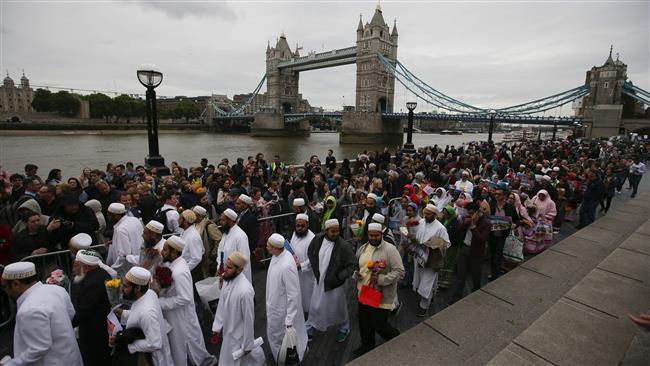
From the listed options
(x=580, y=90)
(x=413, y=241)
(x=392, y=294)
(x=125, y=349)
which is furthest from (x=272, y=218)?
(x=580, y=90)

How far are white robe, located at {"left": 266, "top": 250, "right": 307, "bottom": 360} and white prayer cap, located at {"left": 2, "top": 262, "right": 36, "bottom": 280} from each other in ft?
5.98

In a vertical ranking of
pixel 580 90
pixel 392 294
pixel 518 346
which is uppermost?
pixel 580 90

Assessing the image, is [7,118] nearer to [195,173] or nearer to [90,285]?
[195,173]

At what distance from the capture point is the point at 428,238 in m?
4.16

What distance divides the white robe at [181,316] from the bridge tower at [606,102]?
45.6 m

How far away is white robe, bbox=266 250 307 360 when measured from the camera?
10.6 ft

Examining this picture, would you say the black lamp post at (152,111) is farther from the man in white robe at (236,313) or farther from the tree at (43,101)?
the tree at (43,101)

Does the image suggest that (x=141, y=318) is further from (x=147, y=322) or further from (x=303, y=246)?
(x=303, y=246)

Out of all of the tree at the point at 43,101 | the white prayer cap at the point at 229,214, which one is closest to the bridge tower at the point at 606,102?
the white prayer cap at the point at 229,214

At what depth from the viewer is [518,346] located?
9.86 ft

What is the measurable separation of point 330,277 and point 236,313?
3.42 ft

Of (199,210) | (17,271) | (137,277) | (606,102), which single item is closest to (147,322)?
(137,277)

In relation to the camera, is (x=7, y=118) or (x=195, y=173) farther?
(x=7, y=118)

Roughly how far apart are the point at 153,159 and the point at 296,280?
18.7ft
